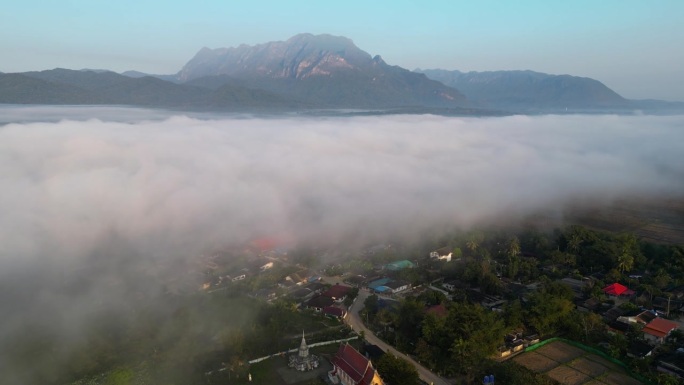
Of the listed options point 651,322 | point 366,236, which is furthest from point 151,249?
point 651,322

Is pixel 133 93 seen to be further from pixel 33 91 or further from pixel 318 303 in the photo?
pixel 318 303

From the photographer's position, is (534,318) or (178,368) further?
(534,318)

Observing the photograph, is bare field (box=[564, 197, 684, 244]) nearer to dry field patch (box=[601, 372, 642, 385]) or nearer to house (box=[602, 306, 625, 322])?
house (box=[602, 306, 625, 322])

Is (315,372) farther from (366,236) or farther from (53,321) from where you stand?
(366,236)

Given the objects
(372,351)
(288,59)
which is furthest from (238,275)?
(288,59)

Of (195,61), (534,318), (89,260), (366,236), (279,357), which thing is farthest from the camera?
(195,61)

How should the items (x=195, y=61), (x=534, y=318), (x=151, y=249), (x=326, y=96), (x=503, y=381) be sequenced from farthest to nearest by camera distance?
(x=195, y=61) → (x=326, y=96) → (x=151, y=249) → (x=534, y=318) → (x=503, y=381)

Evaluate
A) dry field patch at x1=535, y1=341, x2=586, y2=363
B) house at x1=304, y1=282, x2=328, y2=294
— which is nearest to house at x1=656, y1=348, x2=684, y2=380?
dry field patch at x1=535, y1=341, x2=586, y2=363
